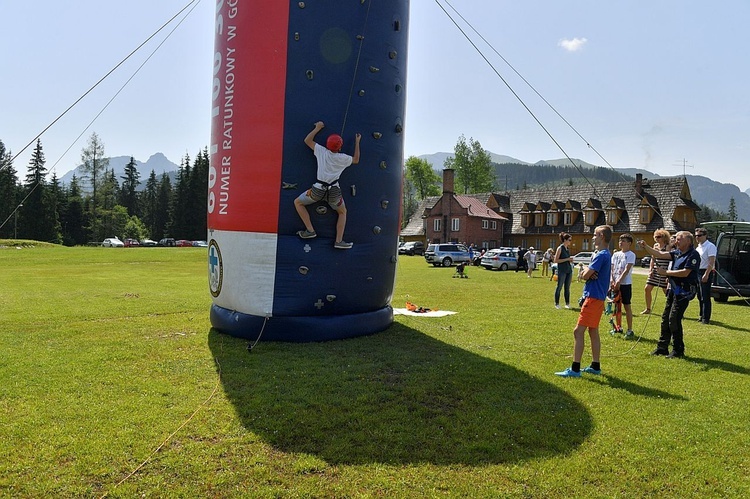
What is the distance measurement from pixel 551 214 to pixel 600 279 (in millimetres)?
53576

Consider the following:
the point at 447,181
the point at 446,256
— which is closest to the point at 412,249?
the point at 447,181

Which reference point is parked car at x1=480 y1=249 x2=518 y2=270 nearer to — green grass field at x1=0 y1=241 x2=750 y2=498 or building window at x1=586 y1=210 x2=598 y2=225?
building window at x1=586 y1=210 x2=598 y2=225

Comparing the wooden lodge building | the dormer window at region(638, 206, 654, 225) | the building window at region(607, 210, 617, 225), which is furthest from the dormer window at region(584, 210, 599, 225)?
the dormer window at region(638, 206, 654, 225)

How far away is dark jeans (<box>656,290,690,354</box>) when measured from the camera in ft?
24.5

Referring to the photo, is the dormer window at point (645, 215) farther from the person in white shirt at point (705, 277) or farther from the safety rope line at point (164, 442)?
the safety rope line at point (164, 442)

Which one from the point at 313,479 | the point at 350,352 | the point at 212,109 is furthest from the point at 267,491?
the point at 212,109

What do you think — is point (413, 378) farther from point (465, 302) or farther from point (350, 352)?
point (465, 302)

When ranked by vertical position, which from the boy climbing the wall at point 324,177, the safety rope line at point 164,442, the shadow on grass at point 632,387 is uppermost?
the boy climbing the wall at point 324,177

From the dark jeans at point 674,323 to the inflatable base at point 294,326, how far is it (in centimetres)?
442

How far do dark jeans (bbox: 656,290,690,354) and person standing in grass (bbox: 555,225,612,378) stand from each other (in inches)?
73.2

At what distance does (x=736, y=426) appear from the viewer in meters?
4.79

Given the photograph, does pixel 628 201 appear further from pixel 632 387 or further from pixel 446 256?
pixel 632 387

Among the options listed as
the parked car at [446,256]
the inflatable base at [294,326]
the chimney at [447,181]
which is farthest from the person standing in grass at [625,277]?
the chimney at [447,181]

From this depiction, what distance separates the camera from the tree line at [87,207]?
6388 centimetres
